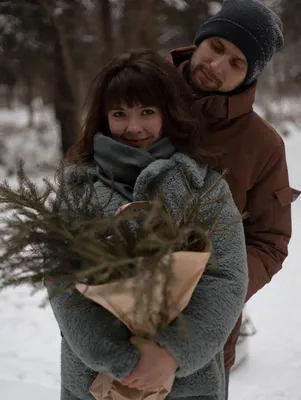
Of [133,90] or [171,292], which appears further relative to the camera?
[133,90]

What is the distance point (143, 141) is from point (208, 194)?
238 millimetres

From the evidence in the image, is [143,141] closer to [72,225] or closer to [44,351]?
[72,225]

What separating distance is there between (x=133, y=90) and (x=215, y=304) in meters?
0.55

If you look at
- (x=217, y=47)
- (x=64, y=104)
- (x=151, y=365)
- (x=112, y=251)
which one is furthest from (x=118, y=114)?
(x=64, y=104)

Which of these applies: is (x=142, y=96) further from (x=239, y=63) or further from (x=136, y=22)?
(x=136, y=22)

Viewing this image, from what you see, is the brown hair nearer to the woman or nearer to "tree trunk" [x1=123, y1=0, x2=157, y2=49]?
the woman

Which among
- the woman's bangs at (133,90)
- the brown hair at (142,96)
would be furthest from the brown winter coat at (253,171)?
the woman's bangs at (133,90)

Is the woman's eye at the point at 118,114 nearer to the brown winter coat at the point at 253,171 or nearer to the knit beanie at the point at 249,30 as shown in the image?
the brown winter coat at the point at 253,171

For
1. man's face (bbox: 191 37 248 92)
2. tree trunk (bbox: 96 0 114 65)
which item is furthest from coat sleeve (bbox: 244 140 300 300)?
tree trunk (bbox: 96 0 114 65)

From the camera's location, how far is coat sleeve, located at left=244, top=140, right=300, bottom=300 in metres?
1.49

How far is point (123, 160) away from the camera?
1247 millimetres

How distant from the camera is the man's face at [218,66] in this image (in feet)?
4.74

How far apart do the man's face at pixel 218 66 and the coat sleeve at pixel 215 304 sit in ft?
1.33

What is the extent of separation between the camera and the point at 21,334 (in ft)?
11.6
